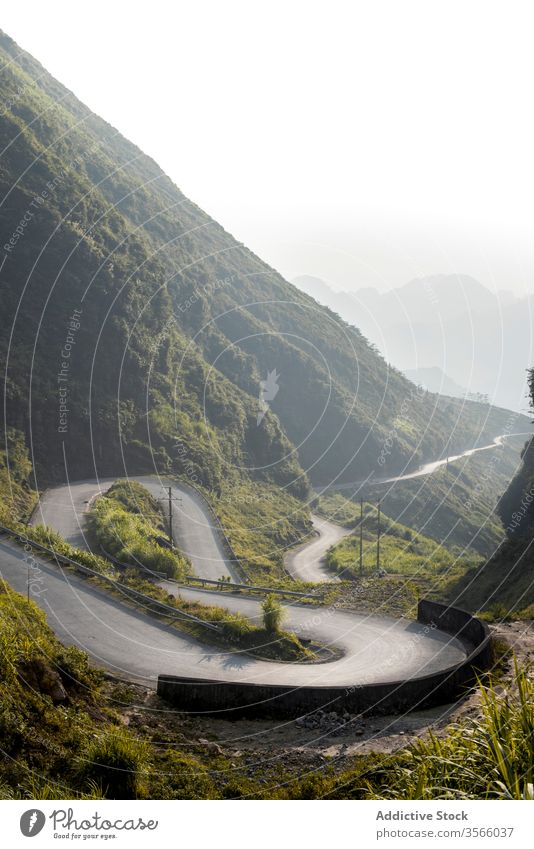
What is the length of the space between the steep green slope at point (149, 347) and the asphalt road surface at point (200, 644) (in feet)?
136

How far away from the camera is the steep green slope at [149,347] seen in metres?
84.4

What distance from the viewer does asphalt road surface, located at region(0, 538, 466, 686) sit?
2638 centimetres

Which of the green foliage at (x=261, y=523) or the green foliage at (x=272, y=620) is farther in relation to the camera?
the green foliage at (x=261, y=523)

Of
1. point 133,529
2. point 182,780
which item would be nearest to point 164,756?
point 182,780

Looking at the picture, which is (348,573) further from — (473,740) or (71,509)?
(473,740)

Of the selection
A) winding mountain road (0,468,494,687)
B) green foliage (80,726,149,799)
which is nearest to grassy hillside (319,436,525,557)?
winding mountain road (0,468,494,687)

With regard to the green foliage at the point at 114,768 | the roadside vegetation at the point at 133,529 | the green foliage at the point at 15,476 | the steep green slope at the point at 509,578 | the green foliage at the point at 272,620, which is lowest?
the green foliage at the point at 15,476

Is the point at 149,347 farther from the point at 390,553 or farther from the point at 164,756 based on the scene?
the point at 164,756

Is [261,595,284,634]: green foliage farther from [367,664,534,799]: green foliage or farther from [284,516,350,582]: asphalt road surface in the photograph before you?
[284,516,350,582]: asphalt road surface

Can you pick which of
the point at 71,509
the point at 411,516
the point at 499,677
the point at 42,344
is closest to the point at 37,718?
the point at 499,677

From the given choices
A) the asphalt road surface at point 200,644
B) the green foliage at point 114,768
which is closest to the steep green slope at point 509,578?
the asphalt road surface at point 200,644

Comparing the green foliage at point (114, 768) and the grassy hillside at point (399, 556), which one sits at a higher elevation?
the grassy hillside at point (399, 556)

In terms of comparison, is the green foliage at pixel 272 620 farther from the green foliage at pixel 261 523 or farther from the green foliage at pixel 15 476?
the green foliage at pixel 15 476

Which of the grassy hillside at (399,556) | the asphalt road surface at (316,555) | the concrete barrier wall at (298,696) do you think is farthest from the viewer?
the asphalt road surface at (316,555)
